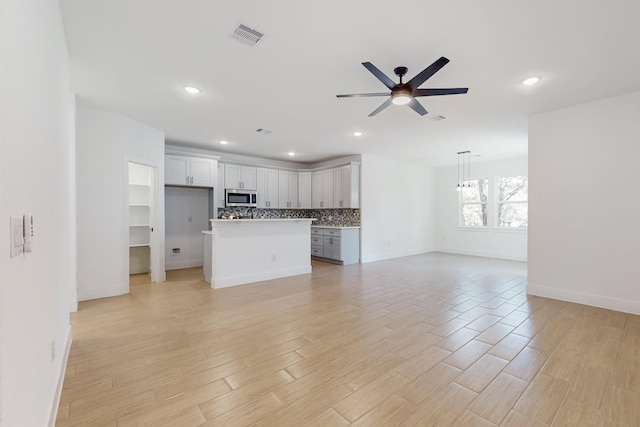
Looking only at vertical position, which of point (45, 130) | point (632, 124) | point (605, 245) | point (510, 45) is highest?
point (510, 45)

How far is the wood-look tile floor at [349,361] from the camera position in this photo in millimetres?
1766

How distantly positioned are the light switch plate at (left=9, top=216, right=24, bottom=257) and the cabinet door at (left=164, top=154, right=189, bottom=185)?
17.0ft

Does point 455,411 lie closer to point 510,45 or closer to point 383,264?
point 510,45

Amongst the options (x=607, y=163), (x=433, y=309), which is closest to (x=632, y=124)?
(x=607, y=163)

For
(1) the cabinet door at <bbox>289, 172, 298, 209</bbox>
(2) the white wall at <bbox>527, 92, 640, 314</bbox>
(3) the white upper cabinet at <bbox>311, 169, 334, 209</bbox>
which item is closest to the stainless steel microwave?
(1) the cabinet door at <bbox>289, 172, 298, 209</bbox>

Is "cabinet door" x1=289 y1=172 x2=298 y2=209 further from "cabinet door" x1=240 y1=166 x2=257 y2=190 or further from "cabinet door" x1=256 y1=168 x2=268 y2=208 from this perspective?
"cabinet door" x1=240 y1=166 x2=257 y2=190

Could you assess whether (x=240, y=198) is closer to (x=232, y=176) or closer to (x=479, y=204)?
(x=232, y=176)

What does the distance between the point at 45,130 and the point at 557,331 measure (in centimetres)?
473

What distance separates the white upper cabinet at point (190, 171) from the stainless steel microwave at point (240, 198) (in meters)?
0.48

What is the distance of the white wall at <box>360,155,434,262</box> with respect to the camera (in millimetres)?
7246

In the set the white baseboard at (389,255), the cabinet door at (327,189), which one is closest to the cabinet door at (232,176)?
the cabinet door at (327,189)

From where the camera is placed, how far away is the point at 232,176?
6949mm

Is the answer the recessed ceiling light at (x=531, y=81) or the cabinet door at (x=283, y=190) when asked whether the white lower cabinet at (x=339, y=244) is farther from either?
the recessed ceiling light at (x=531, y=81)

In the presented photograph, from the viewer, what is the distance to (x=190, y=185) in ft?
20.2
